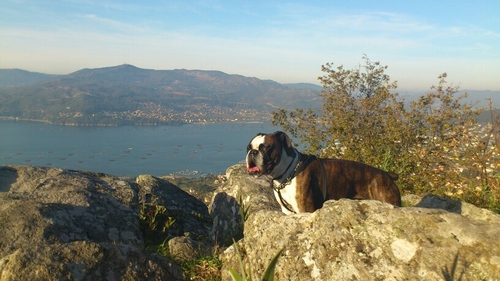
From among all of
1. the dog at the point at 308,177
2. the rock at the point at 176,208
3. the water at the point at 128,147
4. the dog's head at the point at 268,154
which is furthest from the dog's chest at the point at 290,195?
the water at the point at 128,147

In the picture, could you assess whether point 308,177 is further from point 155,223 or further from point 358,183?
point 155,223

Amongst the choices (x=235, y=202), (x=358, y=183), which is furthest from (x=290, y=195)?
(x=235, y=202)

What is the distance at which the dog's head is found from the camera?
504 cm

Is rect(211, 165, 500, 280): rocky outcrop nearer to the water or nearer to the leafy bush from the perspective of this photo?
the leafy bush

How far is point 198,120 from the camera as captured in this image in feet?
642

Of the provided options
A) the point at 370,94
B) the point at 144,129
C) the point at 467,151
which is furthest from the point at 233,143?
the point at 467,151

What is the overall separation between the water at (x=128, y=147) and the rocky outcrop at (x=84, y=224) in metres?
74.1

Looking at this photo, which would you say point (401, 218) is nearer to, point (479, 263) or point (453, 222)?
point (453, 222)

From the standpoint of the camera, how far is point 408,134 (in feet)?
39.8

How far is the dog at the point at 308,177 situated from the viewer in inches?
192

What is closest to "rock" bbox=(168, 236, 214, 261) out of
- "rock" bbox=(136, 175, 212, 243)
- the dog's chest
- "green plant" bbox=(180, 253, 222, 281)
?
"green plant" bbox=(180, 253, 222, 281)

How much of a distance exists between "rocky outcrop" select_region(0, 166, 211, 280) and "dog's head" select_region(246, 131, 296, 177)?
5.04 feet

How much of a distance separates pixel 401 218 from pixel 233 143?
125 metres

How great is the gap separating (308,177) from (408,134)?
8.60 meters
